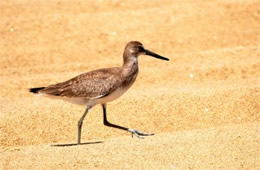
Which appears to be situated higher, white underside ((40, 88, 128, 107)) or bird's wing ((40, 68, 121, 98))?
bird's wing ((40, 68, 121, 98))

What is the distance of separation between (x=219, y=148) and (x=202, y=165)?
63 centimetres

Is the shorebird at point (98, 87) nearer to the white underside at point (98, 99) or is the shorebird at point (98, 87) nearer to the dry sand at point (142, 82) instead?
the white underside at point (98, 99)

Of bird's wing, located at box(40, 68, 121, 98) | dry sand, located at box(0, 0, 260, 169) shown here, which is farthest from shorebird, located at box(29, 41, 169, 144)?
dry sand, located at box(0, 0, 260, 169)

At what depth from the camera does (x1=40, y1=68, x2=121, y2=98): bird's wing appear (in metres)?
8.37

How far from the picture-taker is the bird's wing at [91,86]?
837 centimetres

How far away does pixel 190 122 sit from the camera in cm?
991

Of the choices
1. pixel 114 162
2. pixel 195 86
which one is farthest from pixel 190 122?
pixel 114 162

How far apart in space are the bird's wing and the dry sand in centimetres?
69


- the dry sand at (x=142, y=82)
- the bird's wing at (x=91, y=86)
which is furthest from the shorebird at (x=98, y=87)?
the dry sand at (x=142, y=82)

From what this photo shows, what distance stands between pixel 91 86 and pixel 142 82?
12.2ft

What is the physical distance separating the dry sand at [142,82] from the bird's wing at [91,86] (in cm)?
69

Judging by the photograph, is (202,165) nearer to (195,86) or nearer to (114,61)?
(195,86)

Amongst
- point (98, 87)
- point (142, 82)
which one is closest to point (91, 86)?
point (98, 87)

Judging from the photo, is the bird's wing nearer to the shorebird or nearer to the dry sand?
the shorebird
